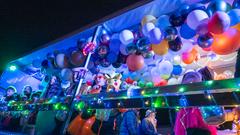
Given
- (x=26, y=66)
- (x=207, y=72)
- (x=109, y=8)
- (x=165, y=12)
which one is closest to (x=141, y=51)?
(x=165, y=12)

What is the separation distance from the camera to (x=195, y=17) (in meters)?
1.83

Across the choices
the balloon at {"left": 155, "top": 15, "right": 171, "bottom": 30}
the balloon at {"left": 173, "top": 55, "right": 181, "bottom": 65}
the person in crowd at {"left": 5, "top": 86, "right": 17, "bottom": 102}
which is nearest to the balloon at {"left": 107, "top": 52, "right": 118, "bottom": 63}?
the balloon at {"left": 155, "top": 15, "right": 171, "bottom": 30}

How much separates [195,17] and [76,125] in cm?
168

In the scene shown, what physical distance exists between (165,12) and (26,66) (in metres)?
2.71

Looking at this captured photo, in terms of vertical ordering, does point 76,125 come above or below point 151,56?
below

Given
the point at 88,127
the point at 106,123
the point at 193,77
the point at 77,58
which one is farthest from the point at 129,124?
the point at 193,77

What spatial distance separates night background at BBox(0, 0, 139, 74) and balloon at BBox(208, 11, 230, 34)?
2.19 ft

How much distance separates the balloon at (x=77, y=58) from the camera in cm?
259

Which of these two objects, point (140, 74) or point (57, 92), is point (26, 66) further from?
point (140, 74)

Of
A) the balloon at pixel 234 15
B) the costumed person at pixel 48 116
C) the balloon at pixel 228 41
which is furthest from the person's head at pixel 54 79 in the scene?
the balloon at pixel 234 15

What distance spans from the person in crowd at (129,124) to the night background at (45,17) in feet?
4.21

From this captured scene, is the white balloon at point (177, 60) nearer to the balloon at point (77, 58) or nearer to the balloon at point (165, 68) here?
the balloon at point (165, 68)

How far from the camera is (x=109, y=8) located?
1631 mm

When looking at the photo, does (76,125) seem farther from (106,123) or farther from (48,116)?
(48,116)
